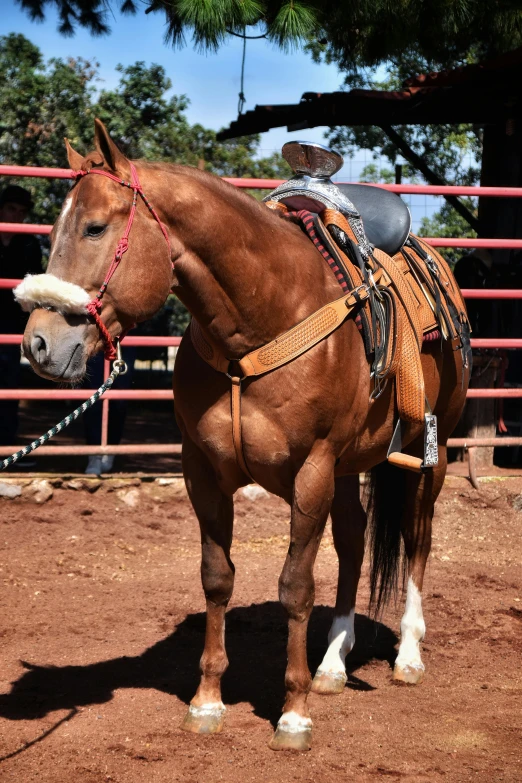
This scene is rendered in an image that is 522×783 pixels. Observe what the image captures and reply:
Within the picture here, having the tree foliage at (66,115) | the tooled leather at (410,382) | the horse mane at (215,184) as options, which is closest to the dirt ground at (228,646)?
the tooled leather at (410,382)

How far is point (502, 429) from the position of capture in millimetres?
7027

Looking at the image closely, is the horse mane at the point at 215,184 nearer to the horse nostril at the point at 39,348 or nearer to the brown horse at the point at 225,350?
the brown horse at the point at 225,350

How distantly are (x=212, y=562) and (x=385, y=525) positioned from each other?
1.16m

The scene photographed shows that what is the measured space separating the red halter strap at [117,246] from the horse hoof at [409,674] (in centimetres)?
201

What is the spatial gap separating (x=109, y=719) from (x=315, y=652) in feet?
3.82

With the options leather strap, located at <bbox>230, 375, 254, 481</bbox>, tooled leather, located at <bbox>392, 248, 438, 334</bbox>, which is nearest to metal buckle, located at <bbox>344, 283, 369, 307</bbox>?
leather strap, located at <bbox>230, 375, 254, 481</bbox>

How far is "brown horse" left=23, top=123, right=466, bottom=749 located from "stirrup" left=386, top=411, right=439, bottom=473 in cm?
5

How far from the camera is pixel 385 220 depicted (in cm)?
390

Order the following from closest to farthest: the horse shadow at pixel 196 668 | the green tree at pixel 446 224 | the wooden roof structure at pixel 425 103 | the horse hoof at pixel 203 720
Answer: the horse hoof at pixel 203 720, the horse shadow at pixel 196 668, the wooden roof structure at pixel 425 103, the green tree at pixel 446 224

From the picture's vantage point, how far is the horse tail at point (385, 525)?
4203mm

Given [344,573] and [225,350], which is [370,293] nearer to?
[225,350]

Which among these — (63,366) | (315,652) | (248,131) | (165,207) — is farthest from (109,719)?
(248,131)

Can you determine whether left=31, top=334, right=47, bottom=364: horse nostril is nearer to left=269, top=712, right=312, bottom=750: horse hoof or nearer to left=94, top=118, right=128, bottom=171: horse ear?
left=94, top=118, right=128, bottom=171: horse ear

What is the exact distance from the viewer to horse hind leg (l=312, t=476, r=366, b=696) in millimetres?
3736
